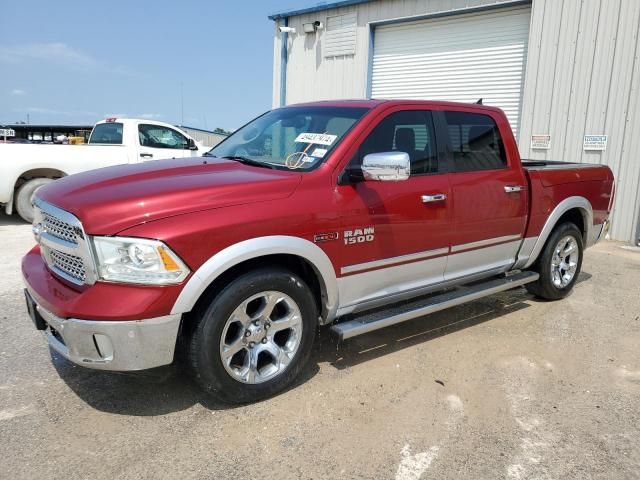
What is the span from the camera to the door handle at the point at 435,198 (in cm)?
381

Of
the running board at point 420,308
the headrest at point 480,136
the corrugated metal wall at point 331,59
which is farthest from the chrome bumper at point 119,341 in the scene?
the corrugated metal wall at point 331,59

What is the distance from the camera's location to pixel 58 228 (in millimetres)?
2977

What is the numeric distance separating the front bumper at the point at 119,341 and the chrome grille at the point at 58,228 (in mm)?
432

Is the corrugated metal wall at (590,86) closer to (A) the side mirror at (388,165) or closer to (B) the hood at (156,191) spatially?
(A) the side mirror at (388,165)

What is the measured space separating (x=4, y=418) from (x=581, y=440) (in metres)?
3.29

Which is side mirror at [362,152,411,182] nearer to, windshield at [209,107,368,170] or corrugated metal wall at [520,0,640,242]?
windshield at [209,107,368,170]

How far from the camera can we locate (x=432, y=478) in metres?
2.59

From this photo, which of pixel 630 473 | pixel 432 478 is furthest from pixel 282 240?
A: pixel 630 473

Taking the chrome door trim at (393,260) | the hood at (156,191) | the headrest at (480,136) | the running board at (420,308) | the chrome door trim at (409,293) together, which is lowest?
the running board at (420,308)

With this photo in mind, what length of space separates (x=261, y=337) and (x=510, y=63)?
9.06m

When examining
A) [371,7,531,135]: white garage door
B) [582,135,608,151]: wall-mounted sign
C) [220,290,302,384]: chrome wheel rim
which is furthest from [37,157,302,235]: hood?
[371,7,531,135]: white garage door

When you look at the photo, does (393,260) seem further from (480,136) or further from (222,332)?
(480,136)

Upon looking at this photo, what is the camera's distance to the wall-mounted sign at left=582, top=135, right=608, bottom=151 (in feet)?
29.3

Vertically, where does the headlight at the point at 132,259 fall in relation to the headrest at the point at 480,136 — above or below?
below
